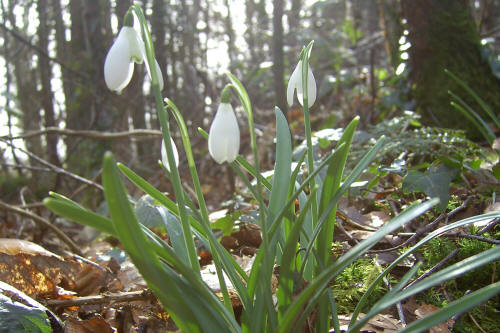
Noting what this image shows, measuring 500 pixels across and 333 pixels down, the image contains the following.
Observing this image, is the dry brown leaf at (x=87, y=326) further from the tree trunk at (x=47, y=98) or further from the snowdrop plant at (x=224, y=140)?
the tree trunk at (x=47, y=98)

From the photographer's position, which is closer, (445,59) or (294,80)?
(294,80)

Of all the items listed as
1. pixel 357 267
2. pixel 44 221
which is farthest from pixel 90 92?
pixel 357 267

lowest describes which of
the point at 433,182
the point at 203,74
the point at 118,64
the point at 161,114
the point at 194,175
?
the point at 433,182

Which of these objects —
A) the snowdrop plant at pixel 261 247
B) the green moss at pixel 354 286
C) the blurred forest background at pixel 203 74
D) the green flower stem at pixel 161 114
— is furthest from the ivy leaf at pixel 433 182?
the blurred forest background at pixel 203 74

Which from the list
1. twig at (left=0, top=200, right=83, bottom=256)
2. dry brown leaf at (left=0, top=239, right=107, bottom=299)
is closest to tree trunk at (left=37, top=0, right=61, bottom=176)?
twig at (left=0, top=200, right=83, bottom=256)

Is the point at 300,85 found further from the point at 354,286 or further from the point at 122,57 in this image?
the point at 354,286

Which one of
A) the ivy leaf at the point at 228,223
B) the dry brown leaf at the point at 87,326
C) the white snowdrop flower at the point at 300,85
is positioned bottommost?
the dry brown leaf at the point at 87,326

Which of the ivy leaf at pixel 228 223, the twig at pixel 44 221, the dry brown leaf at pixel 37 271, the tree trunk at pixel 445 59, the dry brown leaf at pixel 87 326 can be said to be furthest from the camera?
the tree trunk at pixel 445 59

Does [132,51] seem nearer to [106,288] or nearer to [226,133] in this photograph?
[226,133]
